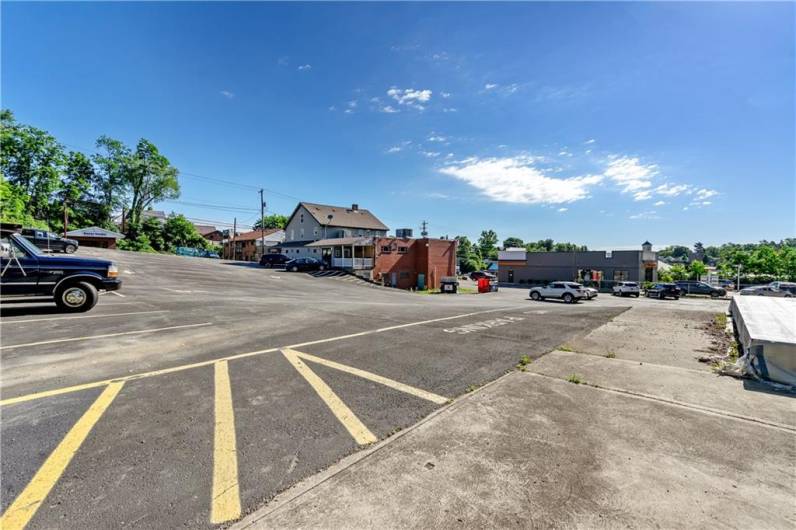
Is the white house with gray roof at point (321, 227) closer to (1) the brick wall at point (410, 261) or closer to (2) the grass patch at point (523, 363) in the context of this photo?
(1) the brick wall at point (410, 261)

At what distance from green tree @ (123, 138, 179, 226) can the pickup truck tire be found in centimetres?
Answer: 5546

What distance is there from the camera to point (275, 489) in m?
2.74

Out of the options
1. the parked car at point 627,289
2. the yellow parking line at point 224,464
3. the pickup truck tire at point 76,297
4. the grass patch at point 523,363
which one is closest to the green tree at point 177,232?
the pickup truck tire at point 76,297

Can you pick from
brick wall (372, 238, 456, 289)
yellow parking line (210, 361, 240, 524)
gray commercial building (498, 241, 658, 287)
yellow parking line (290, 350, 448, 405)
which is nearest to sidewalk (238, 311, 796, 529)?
yellow parking line (210, 361, 240, 524)

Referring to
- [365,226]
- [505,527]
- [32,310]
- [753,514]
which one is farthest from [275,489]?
[365,226]

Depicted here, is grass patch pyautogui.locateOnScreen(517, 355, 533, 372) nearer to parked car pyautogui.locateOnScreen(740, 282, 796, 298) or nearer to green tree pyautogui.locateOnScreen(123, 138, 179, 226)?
parked car pyautogui.locateOnScreen(740, 282, 796, 298)

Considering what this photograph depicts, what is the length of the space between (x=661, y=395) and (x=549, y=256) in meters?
51.2

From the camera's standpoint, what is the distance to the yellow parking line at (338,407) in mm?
3631

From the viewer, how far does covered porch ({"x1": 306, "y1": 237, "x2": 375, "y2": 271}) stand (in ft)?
123

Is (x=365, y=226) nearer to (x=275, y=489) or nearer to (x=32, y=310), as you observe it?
(x=32, y=310)

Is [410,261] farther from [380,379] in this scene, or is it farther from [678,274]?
[678,274]

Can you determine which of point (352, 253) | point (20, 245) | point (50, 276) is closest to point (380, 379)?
point (50, 276)

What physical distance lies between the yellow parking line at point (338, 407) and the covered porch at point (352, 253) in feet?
103

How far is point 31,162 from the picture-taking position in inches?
1658
